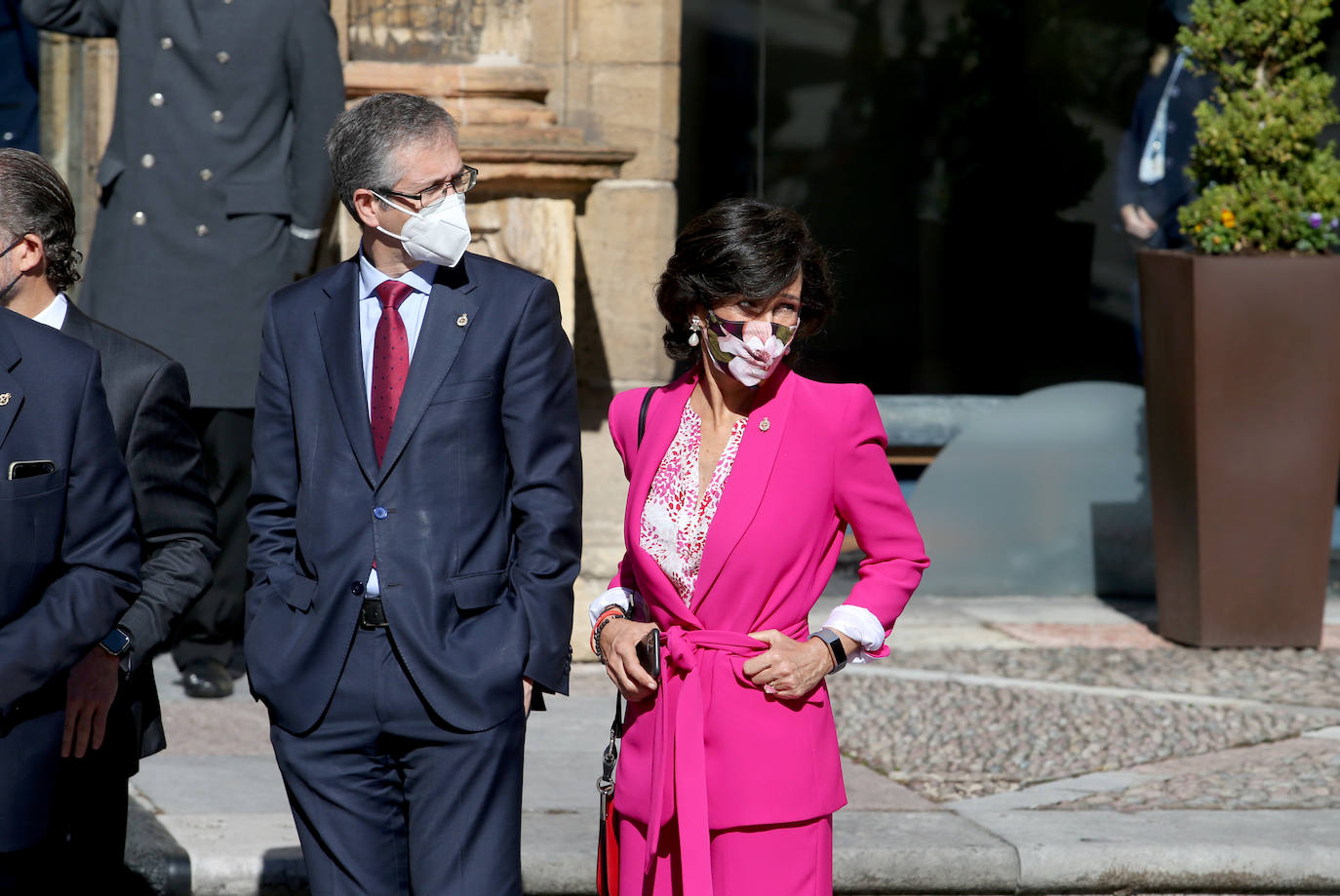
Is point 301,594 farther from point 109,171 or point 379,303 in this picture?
point 109,171

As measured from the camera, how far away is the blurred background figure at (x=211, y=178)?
19.7ft

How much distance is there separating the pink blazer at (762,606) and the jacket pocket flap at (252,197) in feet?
9.96

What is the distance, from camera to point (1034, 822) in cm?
504

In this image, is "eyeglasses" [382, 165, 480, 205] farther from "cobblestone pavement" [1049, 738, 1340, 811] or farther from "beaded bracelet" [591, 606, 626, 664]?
"cobblestone pavement" [1049, 738, 1340, 811]

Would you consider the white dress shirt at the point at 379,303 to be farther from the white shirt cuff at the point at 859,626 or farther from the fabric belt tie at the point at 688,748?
the white shirt cuff at the point at 859,626

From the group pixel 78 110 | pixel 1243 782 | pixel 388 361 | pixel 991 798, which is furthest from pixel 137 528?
pixel 78 110

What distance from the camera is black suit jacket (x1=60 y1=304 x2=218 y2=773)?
344 cm

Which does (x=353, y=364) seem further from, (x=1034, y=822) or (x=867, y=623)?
(x=1034, y=822)

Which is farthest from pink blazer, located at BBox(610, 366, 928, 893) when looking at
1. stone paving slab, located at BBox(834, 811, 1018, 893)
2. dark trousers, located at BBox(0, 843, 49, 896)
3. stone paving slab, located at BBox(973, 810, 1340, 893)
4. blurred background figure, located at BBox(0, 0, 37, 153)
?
blurred background figure, located at BBox(0, 0, 37, 153)

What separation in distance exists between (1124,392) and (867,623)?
5.35m

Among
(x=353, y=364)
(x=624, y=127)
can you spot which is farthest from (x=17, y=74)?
(x=353, y=364)

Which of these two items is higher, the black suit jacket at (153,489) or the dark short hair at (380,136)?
the dark short hair at (380,136)

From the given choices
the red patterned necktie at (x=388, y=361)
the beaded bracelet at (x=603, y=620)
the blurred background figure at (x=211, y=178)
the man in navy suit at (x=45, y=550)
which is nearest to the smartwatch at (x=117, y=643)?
the man in navy suit at (x=45, y=550)

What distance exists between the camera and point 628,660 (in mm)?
3332
